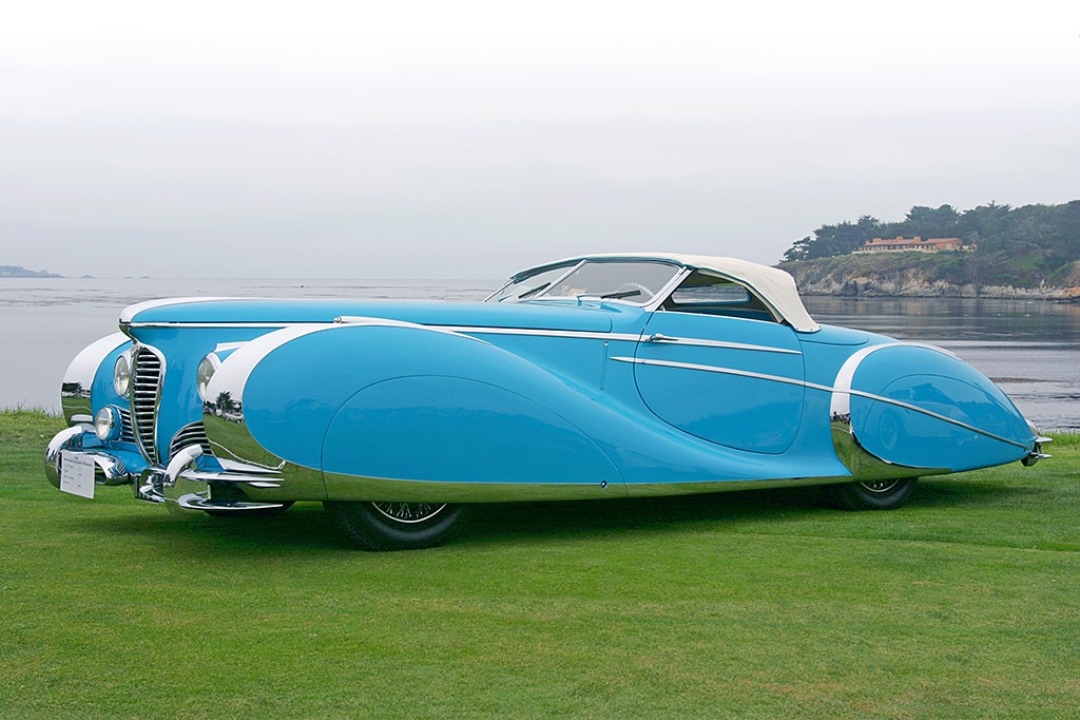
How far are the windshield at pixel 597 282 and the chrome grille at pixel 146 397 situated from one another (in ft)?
7.74

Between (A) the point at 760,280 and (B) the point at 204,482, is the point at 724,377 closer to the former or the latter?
(A) the point at 760,280

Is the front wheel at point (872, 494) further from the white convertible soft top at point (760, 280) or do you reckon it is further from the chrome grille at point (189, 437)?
the chrome grille at point (189, 437)

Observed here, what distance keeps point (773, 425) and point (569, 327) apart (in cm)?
149

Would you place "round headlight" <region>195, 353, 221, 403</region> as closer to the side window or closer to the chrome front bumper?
the chrome front bumper

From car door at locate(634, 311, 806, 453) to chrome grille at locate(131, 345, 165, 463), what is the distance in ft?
8.52

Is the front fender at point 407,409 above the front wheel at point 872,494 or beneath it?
above

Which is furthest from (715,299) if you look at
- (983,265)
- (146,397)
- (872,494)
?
(983,265)

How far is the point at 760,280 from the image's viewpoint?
23.8ft

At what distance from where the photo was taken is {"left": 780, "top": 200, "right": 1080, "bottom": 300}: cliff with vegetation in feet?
381

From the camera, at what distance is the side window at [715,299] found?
6.91 meters

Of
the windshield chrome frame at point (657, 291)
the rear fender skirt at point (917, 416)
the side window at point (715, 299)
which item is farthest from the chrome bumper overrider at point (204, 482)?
the rear fender skirt at point (917, 416)

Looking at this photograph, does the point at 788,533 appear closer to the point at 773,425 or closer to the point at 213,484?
the point at 773,425

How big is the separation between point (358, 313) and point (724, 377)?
2217 mm

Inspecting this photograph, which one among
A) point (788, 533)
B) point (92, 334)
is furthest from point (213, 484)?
point (92, 334)
